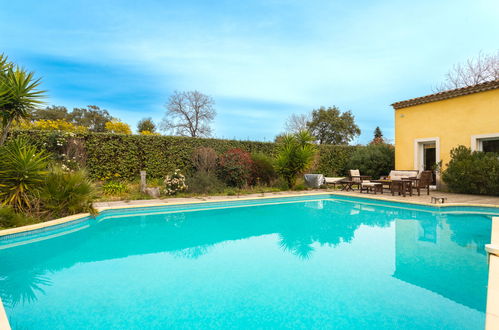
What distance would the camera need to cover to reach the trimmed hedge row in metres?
9.58

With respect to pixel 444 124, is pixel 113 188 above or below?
below

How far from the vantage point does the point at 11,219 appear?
5.34 meters

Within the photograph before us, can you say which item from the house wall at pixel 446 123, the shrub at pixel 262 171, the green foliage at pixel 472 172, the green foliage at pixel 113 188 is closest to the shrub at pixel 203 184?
the shrub at pixel 262 171

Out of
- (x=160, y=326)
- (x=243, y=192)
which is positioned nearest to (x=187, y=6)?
(x=243, y=192)

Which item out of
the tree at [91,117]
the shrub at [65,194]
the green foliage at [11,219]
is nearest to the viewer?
the green foliage at [11,219]

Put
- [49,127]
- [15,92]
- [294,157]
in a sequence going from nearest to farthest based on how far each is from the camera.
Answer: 1. [15,92]
2. [294,157]
3. [49,127]

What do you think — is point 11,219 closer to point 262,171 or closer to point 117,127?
point 262,171

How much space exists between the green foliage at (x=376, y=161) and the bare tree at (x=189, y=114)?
60.9ft

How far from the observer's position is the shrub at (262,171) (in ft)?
39.4

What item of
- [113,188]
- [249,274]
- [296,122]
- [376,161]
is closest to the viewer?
[249,274]

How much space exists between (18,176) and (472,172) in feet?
43.7

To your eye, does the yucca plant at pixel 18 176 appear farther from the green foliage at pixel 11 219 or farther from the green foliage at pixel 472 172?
the green foliage at pixel 472 172

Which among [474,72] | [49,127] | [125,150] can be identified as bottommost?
[125,150]

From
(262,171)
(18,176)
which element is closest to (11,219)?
(18,176)
